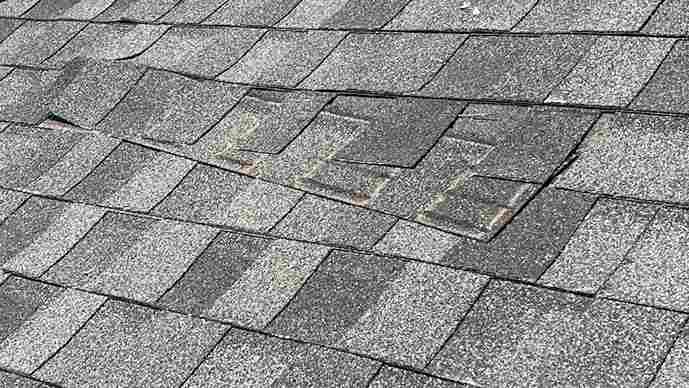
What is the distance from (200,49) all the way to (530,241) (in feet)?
11.9

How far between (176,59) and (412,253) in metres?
3.24

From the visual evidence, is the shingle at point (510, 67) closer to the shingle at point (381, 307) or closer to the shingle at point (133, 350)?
the shingle at point (381, 307)

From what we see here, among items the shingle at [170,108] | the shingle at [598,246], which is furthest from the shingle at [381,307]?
the shingle at [170,108]

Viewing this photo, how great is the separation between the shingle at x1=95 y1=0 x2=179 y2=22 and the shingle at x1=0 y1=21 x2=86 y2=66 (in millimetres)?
261

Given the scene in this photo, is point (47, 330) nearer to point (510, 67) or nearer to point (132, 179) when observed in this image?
point (132, 179)

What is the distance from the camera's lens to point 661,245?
486cm

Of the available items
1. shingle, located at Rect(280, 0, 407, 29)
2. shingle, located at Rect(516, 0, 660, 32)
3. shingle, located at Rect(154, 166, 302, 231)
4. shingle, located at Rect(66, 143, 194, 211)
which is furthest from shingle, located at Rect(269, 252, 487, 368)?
shingle, located at Rect(280, 0, 407, 29)

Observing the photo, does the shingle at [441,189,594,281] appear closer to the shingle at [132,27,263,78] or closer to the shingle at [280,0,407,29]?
the shingle at [280,0,407,29]

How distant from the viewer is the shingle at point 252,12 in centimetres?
795

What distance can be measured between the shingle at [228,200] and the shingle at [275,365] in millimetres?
920

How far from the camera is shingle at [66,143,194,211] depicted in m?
6.42

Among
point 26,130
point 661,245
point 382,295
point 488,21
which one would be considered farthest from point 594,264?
point 26,130

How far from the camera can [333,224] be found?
5.70 metres

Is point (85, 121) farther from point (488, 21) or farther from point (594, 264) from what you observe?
point (594, 264)
